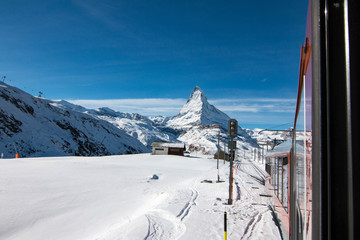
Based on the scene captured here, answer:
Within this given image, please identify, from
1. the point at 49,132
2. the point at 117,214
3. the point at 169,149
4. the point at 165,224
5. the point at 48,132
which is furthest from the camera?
the point at 169,149

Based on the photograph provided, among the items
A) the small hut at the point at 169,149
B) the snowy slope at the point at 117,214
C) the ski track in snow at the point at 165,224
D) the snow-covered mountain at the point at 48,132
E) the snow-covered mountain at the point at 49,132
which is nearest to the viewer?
the ski track in snow at the point at 165,224

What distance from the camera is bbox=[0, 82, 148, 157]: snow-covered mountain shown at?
49619 mm

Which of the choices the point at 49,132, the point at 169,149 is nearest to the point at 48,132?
the point at 49,132

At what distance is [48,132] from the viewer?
5938 centimetres

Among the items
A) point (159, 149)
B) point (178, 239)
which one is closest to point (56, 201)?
point (178, 239)

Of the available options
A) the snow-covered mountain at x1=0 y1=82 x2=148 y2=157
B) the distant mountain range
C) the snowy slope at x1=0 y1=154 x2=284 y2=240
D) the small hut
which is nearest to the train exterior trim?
the snowy slope at x1=0 y1=154 x2=284 y2=240

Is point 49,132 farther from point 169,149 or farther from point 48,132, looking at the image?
point 169,149

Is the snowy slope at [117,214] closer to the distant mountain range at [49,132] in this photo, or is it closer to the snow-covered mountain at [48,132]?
the distant mountain range at [49,132]

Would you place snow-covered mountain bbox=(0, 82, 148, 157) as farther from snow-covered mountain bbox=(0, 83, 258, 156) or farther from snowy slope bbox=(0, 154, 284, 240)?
snowy slope bbox=(0, 154, 284, 240)

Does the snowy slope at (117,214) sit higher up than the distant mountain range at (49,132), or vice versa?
the distant mountain range at (49,132)

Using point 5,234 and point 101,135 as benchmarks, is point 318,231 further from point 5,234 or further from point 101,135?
point 101,135

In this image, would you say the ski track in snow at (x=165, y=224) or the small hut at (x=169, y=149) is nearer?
the ski track in snow at (x=165, y=224)

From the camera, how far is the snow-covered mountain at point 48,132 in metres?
49.6
